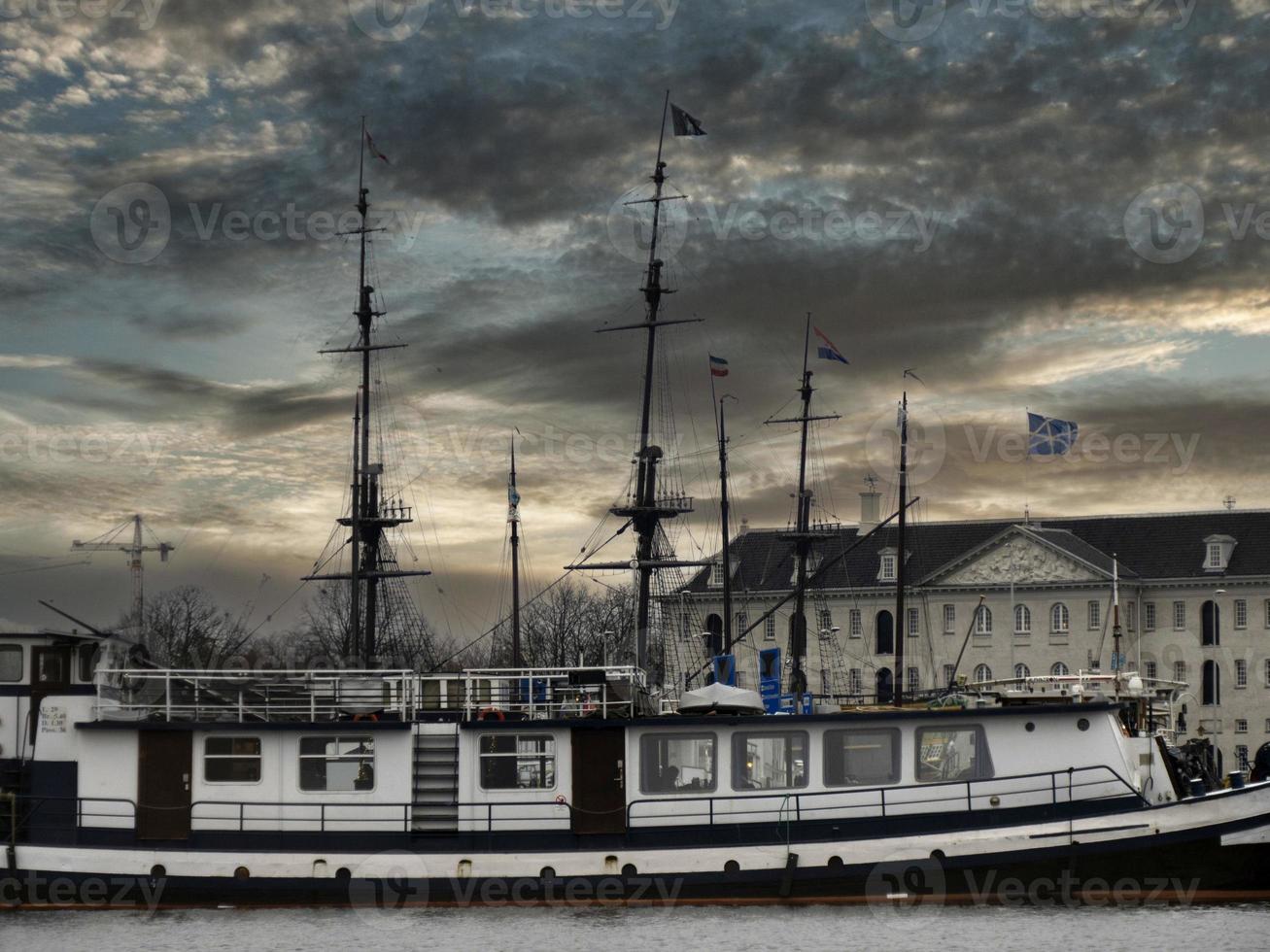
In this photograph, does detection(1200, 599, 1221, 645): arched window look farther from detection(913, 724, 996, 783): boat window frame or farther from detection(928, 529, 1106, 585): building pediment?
detection(913, 724, 996, 783): boat window frame

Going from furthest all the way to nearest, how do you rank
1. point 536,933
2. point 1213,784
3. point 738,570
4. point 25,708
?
point 738,570 < point 1213,784 < point 25,708 < point 536,933

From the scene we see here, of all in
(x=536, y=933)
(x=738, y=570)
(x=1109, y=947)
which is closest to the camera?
Answer: (x=1109, y=947)

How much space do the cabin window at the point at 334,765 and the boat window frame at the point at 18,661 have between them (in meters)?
5.83

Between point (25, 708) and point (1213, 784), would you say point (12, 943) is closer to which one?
point (25, 708)

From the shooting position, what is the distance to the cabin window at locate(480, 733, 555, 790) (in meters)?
34.4

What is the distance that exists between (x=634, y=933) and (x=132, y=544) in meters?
117

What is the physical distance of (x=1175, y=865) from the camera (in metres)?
32.8

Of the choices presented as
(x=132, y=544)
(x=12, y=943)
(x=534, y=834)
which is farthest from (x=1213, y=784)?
(x=132, y=544)

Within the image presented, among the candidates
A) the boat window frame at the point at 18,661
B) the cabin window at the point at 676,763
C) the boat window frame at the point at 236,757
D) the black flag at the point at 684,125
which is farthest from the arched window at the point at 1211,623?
the boat window frame at the point at 18,661

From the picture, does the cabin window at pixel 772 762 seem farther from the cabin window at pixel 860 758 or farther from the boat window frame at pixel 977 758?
the boat window frame at pixel 977 758

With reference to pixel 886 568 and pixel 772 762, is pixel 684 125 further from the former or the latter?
pixel 886 568

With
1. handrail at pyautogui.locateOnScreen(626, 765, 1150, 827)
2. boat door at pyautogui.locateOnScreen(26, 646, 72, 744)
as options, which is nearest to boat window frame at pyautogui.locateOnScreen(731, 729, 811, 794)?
handrail at pyautogui.locateOnScreen(626, 765, 1150, 827)

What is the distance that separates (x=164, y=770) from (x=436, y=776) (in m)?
5.28

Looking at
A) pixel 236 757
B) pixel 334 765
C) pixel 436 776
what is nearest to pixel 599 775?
pixel 436 776
